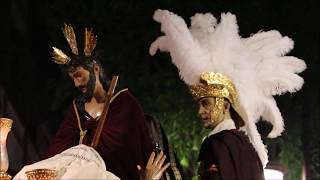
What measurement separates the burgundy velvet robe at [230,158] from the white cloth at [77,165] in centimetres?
72

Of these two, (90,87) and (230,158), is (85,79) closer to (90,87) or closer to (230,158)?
(90,87)

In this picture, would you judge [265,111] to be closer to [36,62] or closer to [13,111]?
[13,111]

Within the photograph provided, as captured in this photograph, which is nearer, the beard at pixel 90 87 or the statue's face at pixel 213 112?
the statue's face at pixel 213 112

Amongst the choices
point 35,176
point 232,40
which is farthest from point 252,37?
point 35,176

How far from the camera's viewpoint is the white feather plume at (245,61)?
312 inches

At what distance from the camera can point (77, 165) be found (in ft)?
24.2

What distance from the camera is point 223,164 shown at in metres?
7.24

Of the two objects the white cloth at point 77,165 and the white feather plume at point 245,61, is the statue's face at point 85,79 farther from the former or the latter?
the white feather plume at point 245,61

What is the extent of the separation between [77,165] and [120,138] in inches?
20.5

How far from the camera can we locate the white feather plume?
7922mm

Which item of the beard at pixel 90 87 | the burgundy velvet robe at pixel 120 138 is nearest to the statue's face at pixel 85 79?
the beard at pixel 90 87

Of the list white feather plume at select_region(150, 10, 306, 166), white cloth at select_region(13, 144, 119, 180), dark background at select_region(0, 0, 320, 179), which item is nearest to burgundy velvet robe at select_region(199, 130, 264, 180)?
white feather plume at select_region(150, 10, 306, 166)

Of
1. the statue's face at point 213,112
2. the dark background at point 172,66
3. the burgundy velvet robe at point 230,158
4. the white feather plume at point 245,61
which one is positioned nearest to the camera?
the burgundy velvet robe at point 230,158

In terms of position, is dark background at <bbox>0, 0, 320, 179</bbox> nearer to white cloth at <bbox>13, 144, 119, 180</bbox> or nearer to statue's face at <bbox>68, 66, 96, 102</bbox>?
statue's face at <bbox>68, 66, 96, 102</bbox>
